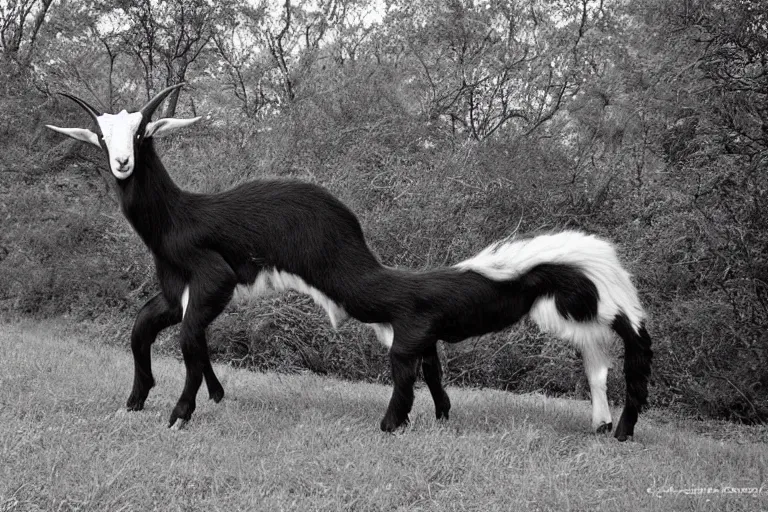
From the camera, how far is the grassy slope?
403 cm

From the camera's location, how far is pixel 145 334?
565 centimetres

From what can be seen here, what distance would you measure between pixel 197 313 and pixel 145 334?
68cm

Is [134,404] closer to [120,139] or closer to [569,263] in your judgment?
[120,139]

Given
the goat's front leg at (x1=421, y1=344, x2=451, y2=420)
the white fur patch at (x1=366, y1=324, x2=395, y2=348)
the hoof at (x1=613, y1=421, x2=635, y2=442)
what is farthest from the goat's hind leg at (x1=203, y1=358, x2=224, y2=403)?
the hoof at (x1=613, y1=421, x2=635, y2=442)

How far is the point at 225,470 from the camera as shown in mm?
4328

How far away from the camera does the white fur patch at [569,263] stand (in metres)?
5.22

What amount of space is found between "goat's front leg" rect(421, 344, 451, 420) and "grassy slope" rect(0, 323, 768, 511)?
16 centimetres

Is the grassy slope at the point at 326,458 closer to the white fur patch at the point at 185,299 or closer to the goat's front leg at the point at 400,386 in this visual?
the goat's front leg at the point at 400,386

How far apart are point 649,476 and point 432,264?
6889mm

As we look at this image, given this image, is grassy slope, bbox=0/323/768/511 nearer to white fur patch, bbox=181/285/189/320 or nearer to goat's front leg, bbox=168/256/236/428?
goat's front leg, bbox=168/256/236/428

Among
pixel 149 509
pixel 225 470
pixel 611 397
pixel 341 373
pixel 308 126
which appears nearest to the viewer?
pixel 149 509

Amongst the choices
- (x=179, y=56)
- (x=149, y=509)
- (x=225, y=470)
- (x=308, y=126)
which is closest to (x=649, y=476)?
(x=225, y=470)

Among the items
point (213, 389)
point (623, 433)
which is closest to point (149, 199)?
point (213, 389)

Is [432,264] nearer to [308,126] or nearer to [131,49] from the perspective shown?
[308,126]
